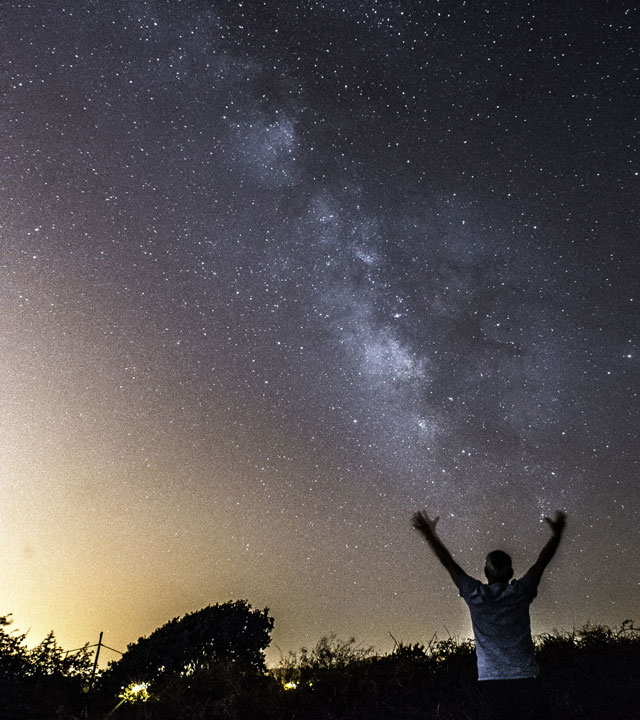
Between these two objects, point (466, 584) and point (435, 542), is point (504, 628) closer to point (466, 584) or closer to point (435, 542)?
point (466, 584)

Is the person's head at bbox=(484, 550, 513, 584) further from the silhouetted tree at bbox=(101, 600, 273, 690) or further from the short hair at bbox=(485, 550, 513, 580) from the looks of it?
the silhouetted tree at bbox=(101, 600, 273, 690)

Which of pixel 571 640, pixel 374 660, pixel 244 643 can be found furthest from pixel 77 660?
pixel 571 640

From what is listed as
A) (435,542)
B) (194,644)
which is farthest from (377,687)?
(194,644)

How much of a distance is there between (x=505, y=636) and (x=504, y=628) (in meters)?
0.05

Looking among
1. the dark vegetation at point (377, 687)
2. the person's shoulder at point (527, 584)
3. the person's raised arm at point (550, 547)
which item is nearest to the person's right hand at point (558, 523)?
the person's raised arm at point (550, 547)

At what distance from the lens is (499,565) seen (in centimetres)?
308

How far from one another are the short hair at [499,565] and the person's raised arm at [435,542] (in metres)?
0.23

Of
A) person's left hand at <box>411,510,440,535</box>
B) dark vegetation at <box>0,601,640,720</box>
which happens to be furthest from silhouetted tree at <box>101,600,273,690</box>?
person's left hand at <box>411,510,440,535</box>

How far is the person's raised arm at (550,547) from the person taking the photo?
3123mm

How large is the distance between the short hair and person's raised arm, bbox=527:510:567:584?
0.14 metres

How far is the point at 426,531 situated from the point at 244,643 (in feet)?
50.9

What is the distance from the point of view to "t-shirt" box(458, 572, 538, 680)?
116 inches

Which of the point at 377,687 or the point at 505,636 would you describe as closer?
the point at 505,636

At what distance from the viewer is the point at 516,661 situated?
294 cm
